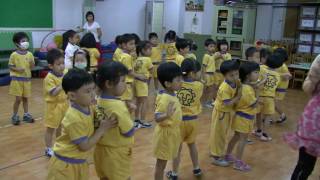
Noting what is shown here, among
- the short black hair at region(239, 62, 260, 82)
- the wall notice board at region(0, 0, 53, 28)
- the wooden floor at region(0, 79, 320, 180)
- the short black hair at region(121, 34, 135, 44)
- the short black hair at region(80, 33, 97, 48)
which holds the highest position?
the wall notice board at region(0, 0, 53, 28)

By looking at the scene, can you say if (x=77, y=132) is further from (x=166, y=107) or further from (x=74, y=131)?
(x=166, y=107)

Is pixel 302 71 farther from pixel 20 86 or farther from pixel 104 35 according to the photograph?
pixel 20 86

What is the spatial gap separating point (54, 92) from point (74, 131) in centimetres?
140

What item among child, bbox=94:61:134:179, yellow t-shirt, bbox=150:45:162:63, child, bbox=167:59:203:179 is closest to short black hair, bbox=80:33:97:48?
yellow t-shirt, bbox=150:45:162:63

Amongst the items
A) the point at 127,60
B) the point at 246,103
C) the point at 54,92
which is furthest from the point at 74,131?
the point at 127,60

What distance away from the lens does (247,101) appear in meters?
3.17

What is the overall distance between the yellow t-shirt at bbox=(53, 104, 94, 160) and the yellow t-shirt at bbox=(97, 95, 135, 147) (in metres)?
0.10

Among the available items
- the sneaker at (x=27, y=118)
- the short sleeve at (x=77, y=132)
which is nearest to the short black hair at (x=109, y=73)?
the short sleeve at (x=77, y=132)

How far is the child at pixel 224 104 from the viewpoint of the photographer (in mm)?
3033

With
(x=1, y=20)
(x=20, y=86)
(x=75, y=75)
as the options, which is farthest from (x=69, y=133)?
(x=1, y=20)

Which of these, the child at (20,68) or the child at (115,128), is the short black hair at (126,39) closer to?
the child at (20,68)

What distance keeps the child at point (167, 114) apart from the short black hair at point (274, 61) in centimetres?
202

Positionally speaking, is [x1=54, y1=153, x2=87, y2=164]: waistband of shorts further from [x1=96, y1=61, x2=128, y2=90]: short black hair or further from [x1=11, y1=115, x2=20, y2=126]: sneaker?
[x1=11, y1=115, x2=20, y2=126]: sneaker

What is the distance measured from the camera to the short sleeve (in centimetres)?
176
